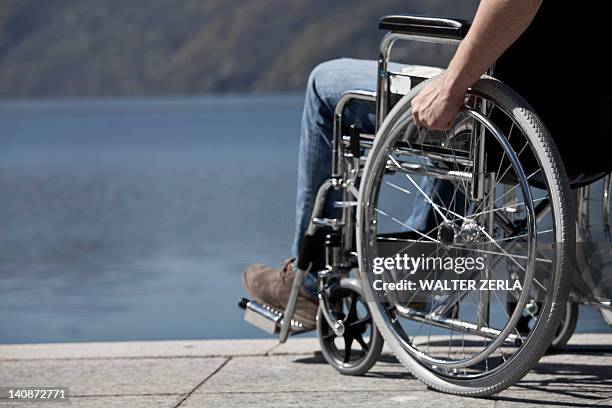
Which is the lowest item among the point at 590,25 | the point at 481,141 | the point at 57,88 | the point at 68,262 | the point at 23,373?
the point at 57,88

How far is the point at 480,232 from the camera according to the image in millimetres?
2691

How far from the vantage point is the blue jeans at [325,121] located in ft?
10.5

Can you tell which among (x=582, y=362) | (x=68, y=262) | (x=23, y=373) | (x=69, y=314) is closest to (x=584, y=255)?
(x=582, y=362)

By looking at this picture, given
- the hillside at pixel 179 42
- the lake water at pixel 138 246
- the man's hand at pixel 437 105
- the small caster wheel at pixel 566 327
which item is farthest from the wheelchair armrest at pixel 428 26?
the hillside at pixel 179 42

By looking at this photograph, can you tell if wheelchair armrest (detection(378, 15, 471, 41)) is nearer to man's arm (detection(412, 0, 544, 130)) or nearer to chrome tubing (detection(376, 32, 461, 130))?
chrome tubing (detection(376, 32, 461, 130))

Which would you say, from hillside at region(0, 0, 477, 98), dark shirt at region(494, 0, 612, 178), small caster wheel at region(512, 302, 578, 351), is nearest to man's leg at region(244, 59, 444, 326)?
small caster wheel at region(512, 302, 578, 351)

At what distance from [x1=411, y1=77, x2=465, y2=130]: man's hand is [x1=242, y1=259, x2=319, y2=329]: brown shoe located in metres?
0.78

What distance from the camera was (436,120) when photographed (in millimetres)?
2662

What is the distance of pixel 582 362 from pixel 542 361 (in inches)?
3.9

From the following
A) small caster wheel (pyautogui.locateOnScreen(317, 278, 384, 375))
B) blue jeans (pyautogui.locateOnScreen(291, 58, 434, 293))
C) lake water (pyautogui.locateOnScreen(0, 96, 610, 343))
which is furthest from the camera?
→ lake water (pyautogui.locateOnScreen(0, 96, 610, 343))

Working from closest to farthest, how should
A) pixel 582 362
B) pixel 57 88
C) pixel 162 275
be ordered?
pixel 582 362 → pixel 162 275 → pixel 57 88

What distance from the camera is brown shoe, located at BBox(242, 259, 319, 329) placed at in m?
3.34

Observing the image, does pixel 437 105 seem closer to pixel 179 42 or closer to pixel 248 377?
pixel 248 377

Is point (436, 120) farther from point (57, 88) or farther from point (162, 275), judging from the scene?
point (57, 88)
